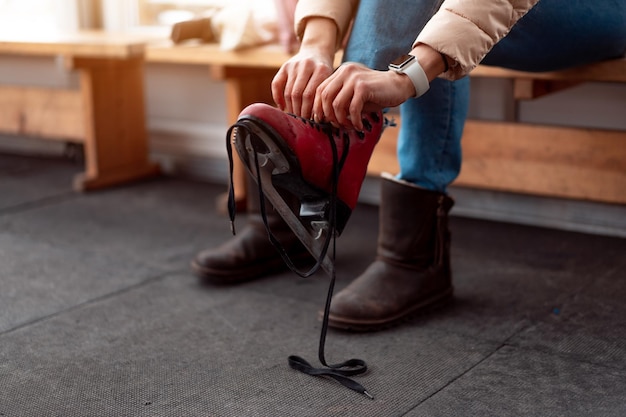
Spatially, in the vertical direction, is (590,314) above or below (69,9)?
below

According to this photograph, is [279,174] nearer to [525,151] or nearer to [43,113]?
[525,151]

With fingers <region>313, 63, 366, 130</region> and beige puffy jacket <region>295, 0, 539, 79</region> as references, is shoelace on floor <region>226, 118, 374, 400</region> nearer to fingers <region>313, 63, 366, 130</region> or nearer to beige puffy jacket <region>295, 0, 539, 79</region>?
fingers <region>313, 63, 366, 130</region>

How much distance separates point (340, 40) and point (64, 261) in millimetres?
889

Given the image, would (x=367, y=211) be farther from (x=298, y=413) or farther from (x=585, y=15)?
(x=298, y=413)

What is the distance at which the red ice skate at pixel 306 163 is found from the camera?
48.4 inches

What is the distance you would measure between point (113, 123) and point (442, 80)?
1510 millimetres

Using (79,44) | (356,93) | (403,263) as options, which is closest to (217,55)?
(79,44)

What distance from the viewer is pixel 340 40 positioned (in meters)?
1.49

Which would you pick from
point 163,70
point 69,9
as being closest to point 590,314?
point 163,70

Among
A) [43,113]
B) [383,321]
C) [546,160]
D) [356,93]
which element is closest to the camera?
[356,93]

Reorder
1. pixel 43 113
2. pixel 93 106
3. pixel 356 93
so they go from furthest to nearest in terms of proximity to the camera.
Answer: pixel 43 113, pixel 93 106, pixel 356 93

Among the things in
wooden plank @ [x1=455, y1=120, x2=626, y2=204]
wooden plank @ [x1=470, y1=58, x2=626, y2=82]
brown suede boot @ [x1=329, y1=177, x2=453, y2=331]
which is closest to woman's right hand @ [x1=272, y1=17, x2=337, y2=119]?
brown suede boot @ [x1=329, y1=177, x2=453, y2=331]

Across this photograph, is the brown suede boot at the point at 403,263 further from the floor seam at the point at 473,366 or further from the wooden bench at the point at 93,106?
the wooden bench at the point at 93,106

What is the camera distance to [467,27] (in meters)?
1.23
